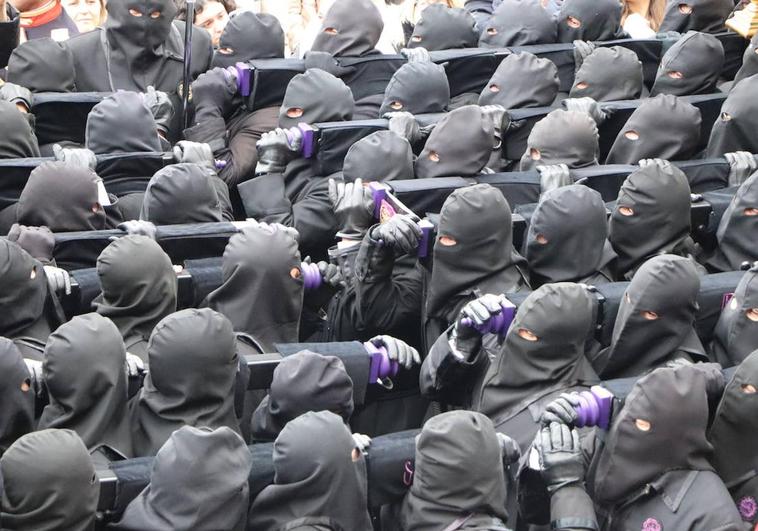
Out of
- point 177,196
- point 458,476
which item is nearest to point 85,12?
point 177,196

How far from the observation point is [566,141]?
26.2 feet

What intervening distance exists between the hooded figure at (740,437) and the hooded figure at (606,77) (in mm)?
3278

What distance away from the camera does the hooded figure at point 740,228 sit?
23.8 ft

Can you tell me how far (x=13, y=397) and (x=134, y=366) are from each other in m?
0.63

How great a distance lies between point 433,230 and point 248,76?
2.07 m

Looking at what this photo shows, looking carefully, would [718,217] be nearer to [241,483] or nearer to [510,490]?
[510,490]

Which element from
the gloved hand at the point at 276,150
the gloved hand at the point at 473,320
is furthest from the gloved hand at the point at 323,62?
the gloved hand at the point at 473,320

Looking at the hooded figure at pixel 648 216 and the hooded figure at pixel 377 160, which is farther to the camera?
the hooded figure at pixel 377 160

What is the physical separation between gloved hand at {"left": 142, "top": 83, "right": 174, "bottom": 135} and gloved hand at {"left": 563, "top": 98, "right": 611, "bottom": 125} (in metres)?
2.22

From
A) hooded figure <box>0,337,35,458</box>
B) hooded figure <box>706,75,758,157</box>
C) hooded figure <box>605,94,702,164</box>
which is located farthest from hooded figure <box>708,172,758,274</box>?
hooded figure <box>0,337,35,458</box>

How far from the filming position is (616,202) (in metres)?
7.41

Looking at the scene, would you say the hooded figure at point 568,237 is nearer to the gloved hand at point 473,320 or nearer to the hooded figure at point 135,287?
the gloved hand at point 473,320

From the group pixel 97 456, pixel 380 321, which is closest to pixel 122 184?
pixel 380 321

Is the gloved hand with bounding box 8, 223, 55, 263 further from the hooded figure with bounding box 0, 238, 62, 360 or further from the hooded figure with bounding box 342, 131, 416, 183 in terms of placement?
the hooded figure with bounding box 342, 131, 416, 183
